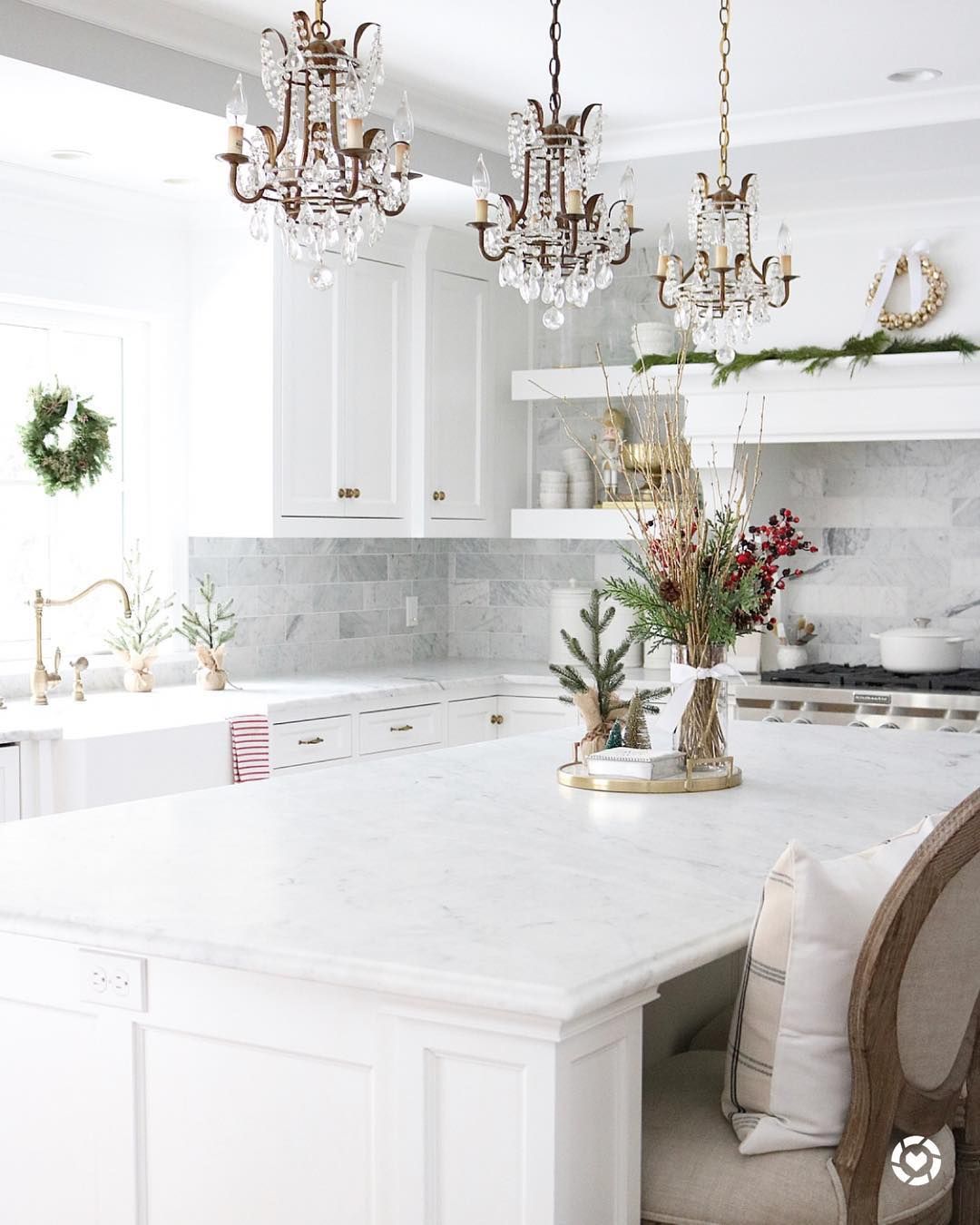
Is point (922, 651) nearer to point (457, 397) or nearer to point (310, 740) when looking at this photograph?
point (457, 397)

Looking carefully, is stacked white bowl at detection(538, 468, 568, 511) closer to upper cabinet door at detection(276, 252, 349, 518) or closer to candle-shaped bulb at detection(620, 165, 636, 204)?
upper cabinet door at detection(276, 252, 349, 518)

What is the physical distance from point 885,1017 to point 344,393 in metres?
3.82

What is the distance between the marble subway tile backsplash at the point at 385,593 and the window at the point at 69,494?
33 centimetres

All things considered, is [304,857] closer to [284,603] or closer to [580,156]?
[580,156]

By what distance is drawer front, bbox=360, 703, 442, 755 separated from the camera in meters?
5.03

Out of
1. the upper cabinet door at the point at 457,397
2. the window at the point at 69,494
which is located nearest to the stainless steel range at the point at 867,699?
the upper cabinet door at the point at 457,397

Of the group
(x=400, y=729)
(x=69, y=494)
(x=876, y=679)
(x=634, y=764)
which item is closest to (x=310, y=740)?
(x=400, y=729)

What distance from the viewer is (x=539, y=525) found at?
588 centimetres

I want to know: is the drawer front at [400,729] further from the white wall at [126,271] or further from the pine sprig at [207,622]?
the white wall at [126,271]

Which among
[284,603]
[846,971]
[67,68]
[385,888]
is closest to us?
[846,971]

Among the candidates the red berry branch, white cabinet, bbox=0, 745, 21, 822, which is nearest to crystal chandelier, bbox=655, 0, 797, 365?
the red berry branch

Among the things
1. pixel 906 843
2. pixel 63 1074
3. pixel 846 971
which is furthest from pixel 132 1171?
pixel 906 843

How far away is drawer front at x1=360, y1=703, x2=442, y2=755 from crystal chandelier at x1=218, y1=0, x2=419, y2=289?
267 centimetres

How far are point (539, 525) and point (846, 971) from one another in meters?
4.14
